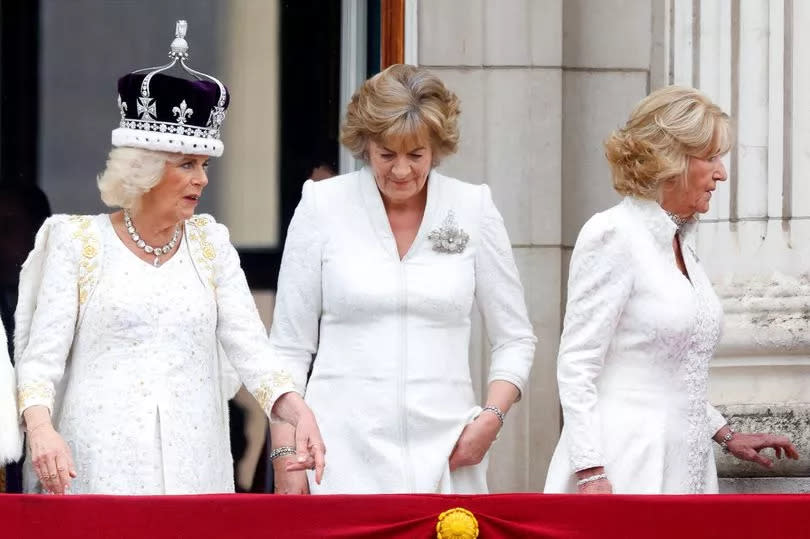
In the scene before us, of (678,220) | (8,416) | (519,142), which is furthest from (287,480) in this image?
(519,142)

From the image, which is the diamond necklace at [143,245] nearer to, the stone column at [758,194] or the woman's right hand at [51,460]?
the woman's right hand at [51,460]

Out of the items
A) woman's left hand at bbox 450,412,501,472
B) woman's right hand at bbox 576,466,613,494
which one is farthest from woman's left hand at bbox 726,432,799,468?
woman's left hand at bbox 450,412,501,472

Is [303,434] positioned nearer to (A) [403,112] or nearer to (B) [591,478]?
(B) [591,478]

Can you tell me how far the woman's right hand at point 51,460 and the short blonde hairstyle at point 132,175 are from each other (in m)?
0.65

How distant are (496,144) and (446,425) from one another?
184 cm

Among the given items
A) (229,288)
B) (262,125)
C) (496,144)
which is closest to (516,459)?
(496,144)

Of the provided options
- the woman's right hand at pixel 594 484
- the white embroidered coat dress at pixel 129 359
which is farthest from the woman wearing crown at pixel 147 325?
the woman's right hand at pixel 594 484

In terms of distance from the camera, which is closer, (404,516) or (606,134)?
(404,516)

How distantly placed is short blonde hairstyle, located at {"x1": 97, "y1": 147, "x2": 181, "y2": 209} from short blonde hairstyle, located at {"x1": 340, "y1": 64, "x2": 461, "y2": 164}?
1.75 feet

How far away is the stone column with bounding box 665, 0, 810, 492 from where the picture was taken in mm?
6309

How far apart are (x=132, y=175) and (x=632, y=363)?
1340mm

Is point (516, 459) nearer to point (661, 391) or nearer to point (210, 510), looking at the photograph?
point (661, 391)

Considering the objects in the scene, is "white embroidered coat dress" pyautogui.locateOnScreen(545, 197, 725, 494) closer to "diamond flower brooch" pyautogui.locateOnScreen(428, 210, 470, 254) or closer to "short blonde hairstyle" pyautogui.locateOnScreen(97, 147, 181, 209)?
"diamond flower brooch" pyautogui.locateOnScreen(428, 210, 470, 254)

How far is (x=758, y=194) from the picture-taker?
6488 mm
